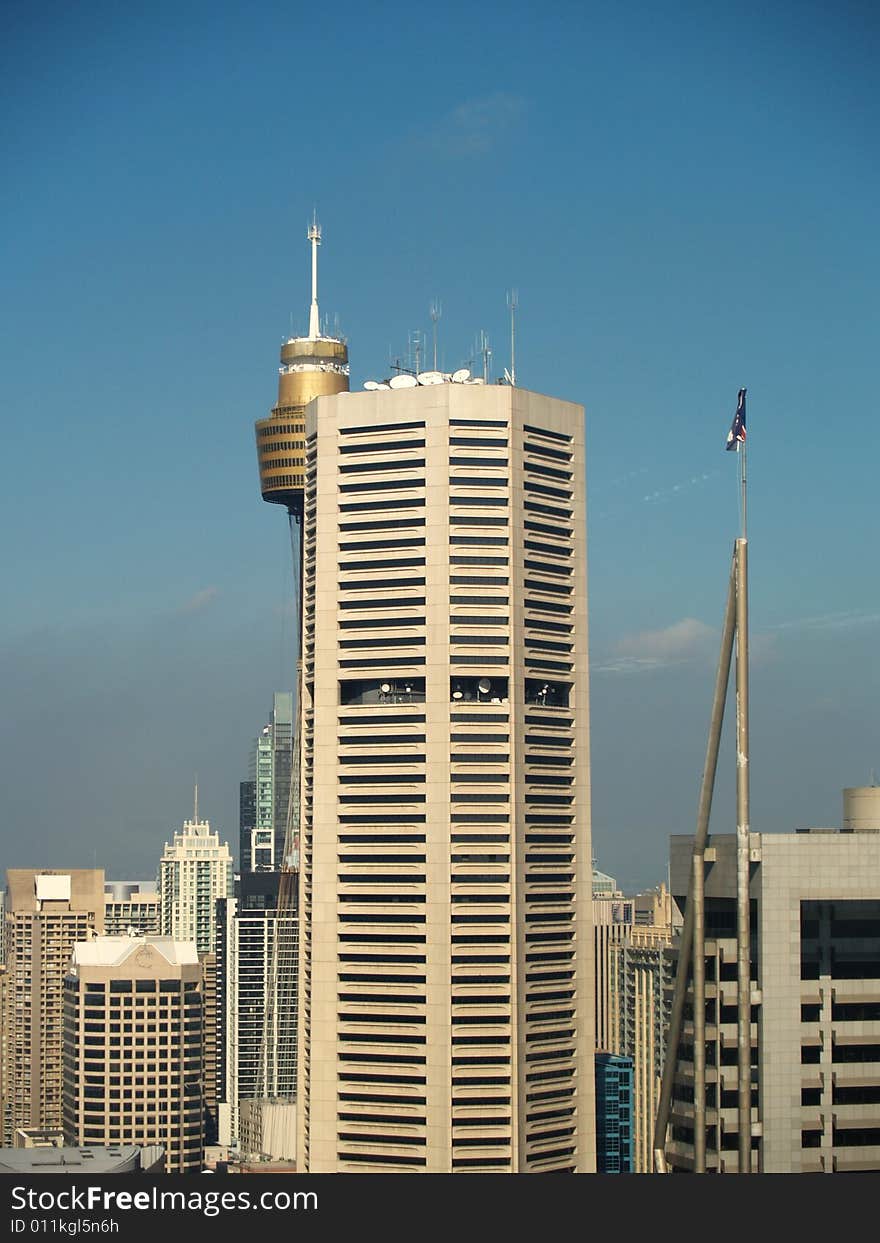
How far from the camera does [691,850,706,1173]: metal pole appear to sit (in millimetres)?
100062

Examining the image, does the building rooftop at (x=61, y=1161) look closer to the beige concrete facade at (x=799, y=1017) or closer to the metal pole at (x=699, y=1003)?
the beige concrete facade at (x=799, y=1017)

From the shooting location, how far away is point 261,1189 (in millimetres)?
64938

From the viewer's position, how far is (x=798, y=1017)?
4114 inches

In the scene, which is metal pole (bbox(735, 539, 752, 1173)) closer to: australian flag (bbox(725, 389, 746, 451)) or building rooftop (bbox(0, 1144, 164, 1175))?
australian flag (bbox(725, 389, 746, 451))

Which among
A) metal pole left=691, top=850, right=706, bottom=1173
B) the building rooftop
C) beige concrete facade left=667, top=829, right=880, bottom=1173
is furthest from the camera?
the building rooftop

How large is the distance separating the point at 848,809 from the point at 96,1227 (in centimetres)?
6388

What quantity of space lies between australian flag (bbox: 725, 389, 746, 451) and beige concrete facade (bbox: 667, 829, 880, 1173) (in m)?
22.0

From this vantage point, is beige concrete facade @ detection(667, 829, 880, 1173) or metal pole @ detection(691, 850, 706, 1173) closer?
metal pole @ detection(691, 850, 706, 1173)

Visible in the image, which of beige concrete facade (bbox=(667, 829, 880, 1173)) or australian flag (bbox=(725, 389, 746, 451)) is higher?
australian flag (bbox=(725, 389, 746, 451))

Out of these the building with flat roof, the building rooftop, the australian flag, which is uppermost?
the australian flag

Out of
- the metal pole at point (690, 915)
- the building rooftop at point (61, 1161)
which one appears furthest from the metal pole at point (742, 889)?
the building rooftop at point (61, 1161)

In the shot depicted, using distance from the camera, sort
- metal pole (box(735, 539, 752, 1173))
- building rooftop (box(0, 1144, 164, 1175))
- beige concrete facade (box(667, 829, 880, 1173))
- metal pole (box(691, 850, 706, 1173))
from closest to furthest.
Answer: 1. metal pole (box(735, 539, 752, 1173))
2. metal pole (box(691, 850, 706, 1173))
3. beige concrete facade (box(667, 829, 880, 1173))
4. building rooftop (box(0, 1144, 164, 1175))

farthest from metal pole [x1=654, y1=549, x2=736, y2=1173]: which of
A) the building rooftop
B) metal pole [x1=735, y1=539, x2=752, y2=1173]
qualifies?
the building rooftop

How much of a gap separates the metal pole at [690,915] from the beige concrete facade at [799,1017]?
2181mm
